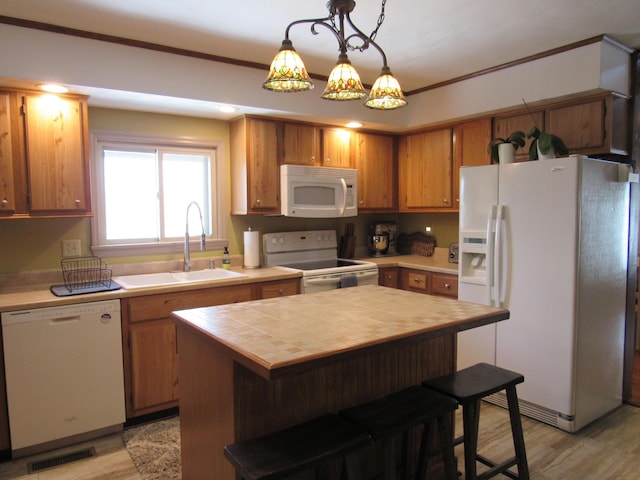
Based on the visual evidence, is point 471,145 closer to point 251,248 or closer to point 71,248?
point 251,248

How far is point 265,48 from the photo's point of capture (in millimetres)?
2951

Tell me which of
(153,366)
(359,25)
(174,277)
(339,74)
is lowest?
(153,366)

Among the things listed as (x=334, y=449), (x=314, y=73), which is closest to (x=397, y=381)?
(x=334, y=449)

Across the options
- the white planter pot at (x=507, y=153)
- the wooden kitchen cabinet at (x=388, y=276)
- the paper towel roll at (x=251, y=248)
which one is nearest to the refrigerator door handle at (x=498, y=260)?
the white planter pot at (x=507, y=153)

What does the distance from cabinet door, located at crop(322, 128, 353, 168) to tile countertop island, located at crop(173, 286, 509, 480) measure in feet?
6.56

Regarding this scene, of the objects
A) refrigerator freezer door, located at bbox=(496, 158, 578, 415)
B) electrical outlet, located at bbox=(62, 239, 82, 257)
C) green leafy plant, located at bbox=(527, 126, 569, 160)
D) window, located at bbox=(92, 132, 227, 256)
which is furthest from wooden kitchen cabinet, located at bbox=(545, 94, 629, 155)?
electrical outlet, located at bbox=(62, 239, 82, 257)

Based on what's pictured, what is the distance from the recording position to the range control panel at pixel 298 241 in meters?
3.88

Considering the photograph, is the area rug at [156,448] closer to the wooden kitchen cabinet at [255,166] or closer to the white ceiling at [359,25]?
the wooden kitchen cabinet at [255,166]

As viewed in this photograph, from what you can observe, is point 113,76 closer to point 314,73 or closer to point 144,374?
point 314,73

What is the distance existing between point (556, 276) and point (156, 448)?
2618 mm

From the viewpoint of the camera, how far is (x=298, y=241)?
160 inches

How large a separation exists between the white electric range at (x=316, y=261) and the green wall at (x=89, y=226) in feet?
0.41

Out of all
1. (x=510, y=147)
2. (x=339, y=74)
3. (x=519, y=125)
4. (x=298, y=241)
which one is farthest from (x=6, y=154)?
(x=519, y=125)

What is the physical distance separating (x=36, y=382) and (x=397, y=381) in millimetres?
2004
